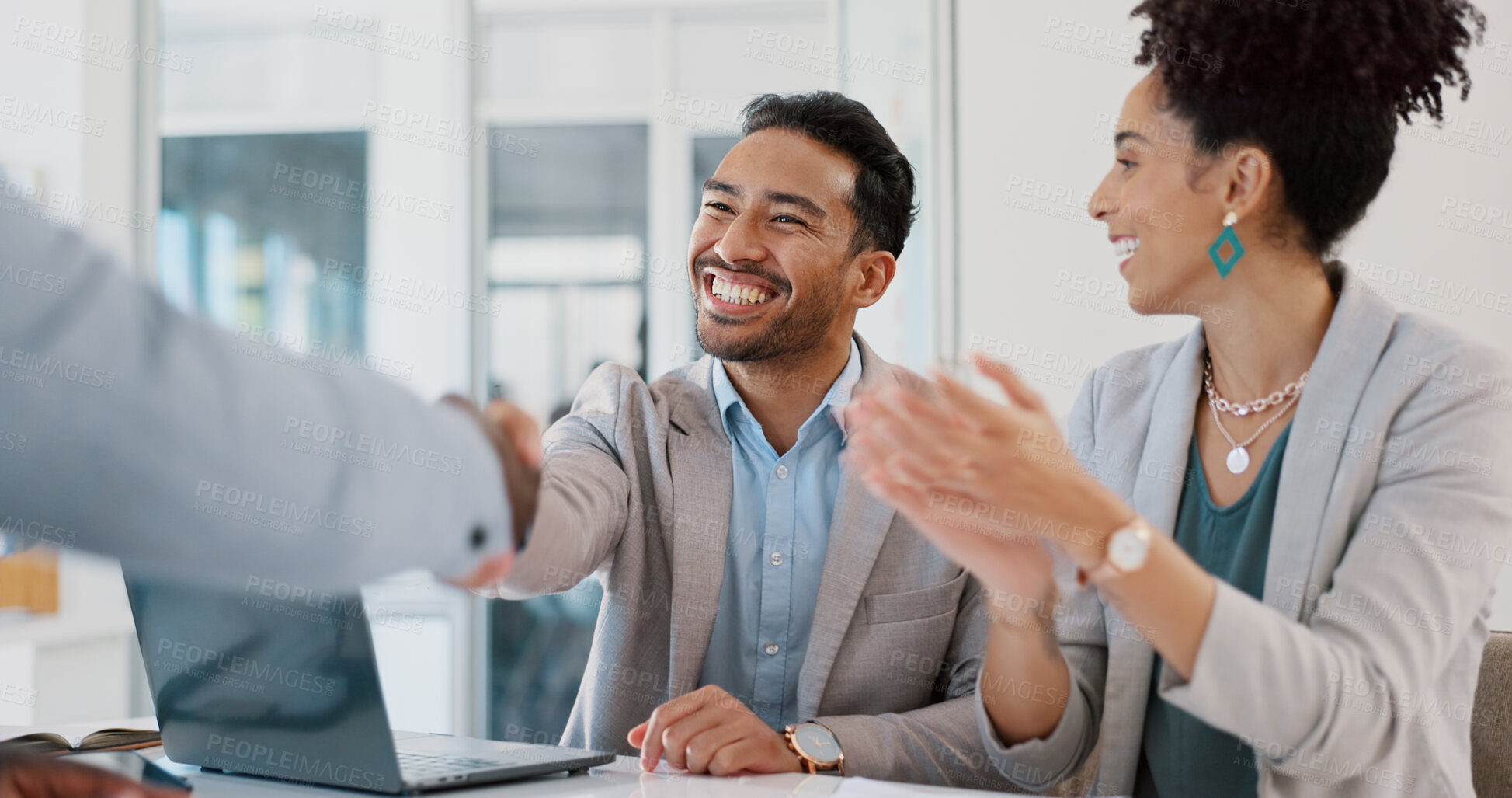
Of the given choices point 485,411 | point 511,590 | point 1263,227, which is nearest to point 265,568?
point 485,411

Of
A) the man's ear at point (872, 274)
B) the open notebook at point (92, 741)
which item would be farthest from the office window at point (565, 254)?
the open notebook at point (92, 741)

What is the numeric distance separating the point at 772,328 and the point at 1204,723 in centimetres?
89

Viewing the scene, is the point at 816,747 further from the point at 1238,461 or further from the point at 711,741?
the point at 1238,461

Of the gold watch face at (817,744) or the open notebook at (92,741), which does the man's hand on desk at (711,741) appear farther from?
the open notebook at (92,741)

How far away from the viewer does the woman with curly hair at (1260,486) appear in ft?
3.76

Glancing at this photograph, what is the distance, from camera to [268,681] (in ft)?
3.70

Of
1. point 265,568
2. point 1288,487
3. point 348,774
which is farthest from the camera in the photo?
point 1288,487

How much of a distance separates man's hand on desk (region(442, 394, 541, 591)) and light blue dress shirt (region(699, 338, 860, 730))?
0.78 meters

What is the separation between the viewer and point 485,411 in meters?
0.95

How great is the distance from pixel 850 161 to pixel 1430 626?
47.1 inches

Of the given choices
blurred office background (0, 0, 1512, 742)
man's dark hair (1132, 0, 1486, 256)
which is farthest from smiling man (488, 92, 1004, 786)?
blurred office background (0, 0, 1512, 742)

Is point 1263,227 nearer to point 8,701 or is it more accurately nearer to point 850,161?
point 850,161

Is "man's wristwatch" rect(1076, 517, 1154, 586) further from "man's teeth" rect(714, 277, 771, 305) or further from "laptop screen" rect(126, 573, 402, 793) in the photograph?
"man's teeth" rect(714, 277, 771, 305)

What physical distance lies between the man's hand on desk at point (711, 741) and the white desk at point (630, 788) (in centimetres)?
2
